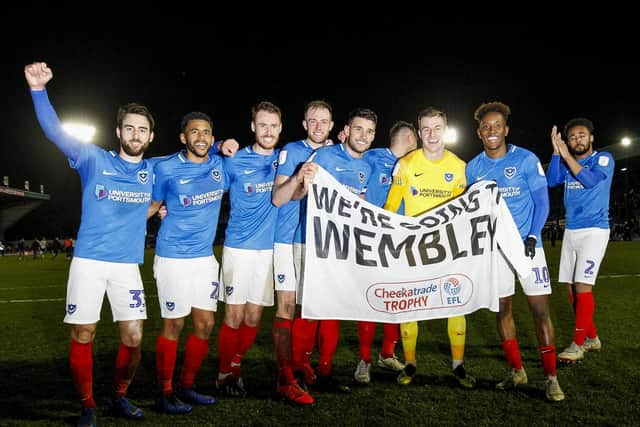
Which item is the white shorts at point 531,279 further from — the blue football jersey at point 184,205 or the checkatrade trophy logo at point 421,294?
the blue football jersey at point 184,205

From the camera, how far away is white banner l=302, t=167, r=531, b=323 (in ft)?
14.4

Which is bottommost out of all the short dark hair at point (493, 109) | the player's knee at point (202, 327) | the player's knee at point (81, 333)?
the player's knee at point (202, 327)

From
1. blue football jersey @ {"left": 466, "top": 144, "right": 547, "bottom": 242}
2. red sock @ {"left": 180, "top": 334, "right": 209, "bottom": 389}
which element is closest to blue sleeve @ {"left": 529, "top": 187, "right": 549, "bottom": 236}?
blue football jersey @ {"left": 466, "top": 144, "right": 547, "bottom": 242}

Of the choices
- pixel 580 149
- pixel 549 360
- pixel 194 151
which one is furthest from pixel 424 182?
pixel 580 149

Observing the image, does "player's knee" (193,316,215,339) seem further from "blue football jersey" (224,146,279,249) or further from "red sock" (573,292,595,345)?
"red sock" (573,292,595,345)

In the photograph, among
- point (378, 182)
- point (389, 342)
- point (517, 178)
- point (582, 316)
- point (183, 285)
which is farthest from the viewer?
point (582, 316)

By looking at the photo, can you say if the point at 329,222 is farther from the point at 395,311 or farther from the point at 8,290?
the point at 8,290

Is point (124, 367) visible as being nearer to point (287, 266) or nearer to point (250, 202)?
point (287, 266)

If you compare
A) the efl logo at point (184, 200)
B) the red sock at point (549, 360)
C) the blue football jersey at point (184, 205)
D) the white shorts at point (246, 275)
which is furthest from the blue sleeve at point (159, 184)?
the red sock at point (549, 360)

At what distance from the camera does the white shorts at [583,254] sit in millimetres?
6133

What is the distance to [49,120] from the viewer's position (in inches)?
152

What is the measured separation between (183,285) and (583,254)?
4.63 metres

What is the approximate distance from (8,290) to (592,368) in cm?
1416

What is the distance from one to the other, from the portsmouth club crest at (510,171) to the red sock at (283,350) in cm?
240
